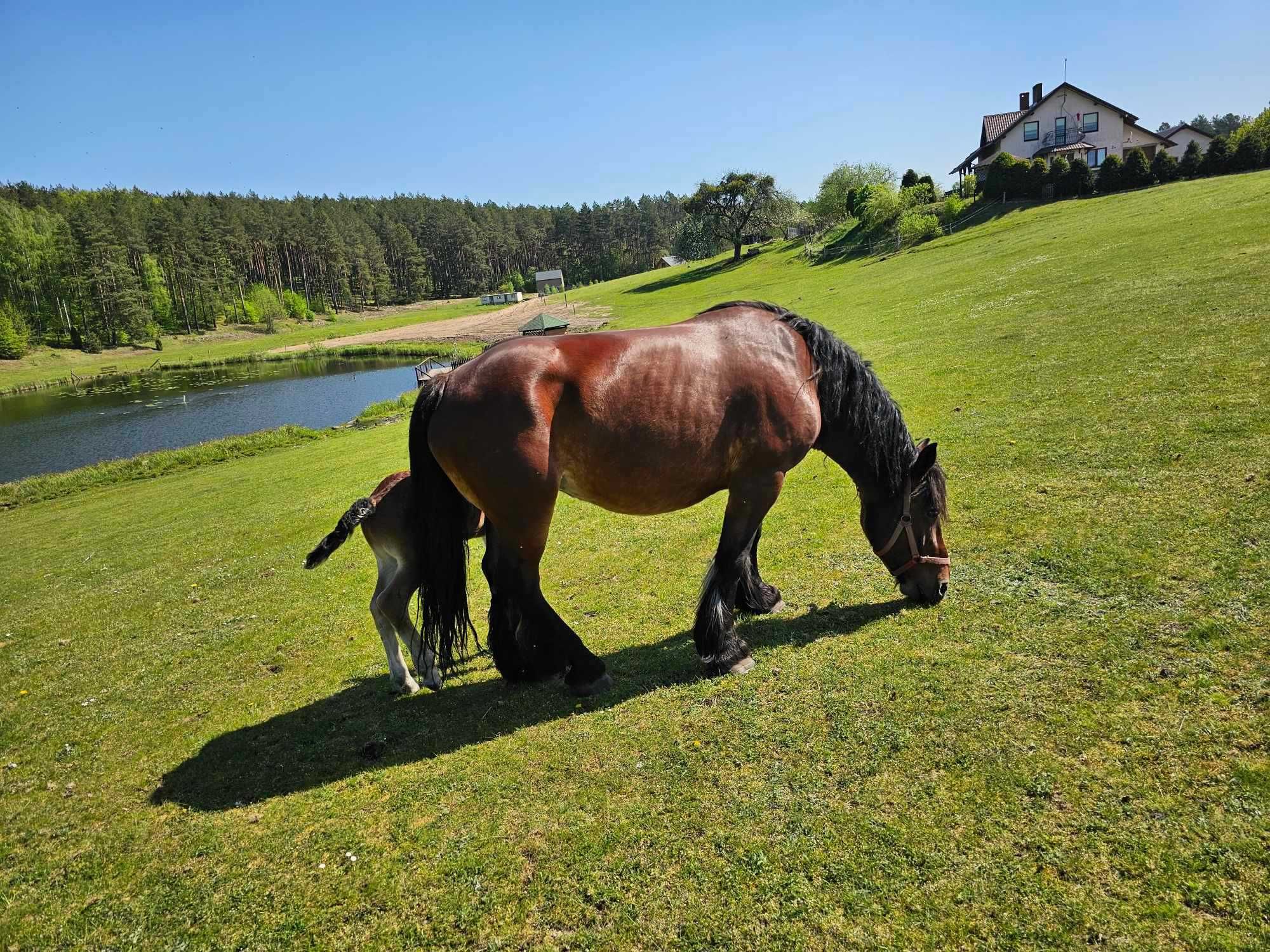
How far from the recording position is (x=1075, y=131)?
49.0m

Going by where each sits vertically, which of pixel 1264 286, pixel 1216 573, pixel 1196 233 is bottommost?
pixel 1216 573

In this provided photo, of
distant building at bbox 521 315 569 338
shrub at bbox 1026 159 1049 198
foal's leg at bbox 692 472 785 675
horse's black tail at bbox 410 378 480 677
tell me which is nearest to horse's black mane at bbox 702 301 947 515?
foal's leg at bbox 692 472 785 675

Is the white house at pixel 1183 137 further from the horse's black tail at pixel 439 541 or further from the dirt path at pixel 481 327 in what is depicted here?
the horse's black tail at pixel 439 541

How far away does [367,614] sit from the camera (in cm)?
743

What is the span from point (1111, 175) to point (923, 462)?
44.5 metres

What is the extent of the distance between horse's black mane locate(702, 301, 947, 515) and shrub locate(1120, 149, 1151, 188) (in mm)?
43717

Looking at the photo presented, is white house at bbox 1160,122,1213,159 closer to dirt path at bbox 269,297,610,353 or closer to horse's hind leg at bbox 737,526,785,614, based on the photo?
dirt path at bbox 269,297,610,353

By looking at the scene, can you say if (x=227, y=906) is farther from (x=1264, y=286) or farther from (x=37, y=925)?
(x=1264, y=286)

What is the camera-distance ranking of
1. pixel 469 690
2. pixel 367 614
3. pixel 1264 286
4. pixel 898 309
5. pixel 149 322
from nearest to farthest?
pixel 469 690, pixel 367 614, pixel 1264 286, pixel 898 309, pixel 149 322

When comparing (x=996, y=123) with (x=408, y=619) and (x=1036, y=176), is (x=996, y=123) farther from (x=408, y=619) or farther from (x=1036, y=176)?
(x=408, y=619)

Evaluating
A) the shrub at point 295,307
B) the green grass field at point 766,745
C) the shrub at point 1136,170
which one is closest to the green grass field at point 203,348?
the shrub at point 295,307

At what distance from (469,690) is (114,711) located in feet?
11.1

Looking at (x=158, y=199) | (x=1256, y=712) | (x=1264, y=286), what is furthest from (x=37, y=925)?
(x=158, y=199)

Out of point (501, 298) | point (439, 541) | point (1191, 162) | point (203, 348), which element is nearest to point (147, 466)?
point (439, 541)
